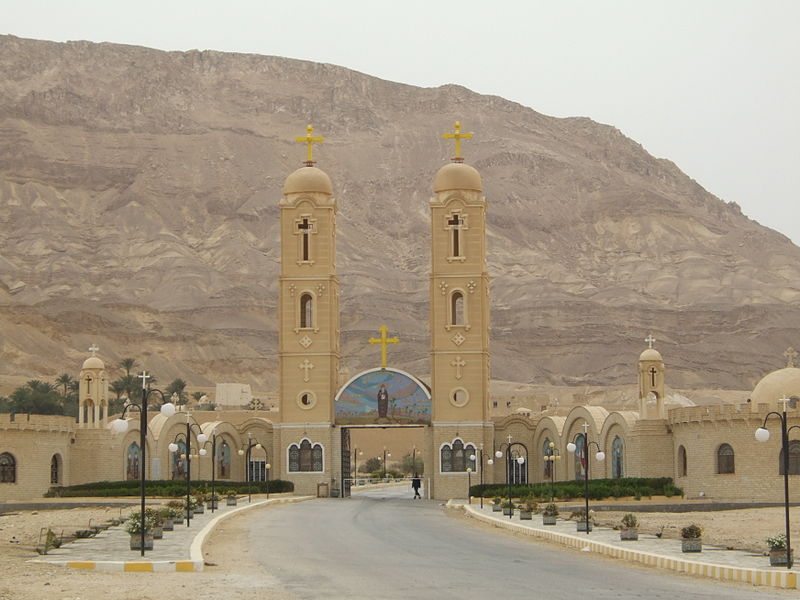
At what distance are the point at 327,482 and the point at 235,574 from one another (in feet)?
137

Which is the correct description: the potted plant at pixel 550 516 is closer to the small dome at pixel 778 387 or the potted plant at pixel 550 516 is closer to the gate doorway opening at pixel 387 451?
the small dome at pixel 778 387

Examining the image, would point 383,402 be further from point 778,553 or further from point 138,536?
point 778,553

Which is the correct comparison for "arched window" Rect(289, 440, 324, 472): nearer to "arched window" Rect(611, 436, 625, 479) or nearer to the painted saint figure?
the painted saint figure

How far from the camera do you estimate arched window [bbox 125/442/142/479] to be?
217 ft

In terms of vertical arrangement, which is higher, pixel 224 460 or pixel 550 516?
pixel 224 460

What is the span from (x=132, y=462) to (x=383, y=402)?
11632mm

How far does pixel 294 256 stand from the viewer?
6856 cm

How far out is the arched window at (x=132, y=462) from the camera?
6606cm

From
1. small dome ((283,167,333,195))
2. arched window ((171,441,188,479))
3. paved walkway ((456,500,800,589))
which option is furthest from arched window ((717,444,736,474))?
arched window ((171,441,188,479))

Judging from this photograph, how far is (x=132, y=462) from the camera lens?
2618 inches

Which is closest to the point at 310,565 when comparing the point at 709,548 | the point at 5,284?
the point at 709,548

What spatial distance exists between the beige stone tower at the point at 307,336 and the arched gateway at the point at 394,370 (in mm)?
46

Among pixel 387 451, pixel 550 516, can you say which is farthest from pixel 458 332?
pixel 387 451

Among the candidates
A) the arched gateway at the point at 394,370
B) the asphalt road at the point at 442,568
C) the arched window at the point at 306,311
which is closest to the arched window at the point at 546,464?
the arched gateway at the point at 394,370
